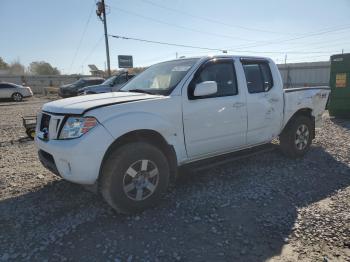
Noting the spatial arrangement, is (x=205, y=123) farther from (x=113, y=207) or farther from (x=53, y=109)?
(x=53, y=109)

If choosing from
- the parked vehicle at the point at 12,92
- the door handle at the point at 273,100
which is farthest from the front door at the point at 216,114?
the parked vehicle at the point at 12,92

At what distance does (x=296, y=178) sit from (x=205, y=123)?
185 cm

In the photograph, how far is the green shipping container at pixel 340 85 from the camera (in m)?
10.3

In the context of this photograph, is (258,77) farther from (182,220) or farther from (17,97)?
(17,97)

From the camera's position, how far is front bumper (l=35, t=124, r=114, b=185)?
3.22m

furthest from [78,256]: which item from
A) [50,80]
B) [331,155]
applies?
[50,80]

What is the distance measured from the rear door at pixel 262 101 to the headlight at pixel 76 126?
251 cm

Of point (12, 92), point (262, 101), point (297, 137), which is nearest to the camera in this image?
point (262, 101)

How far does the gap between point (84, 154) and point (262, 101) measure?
118 inches

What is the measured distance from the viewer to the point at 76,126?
3.34 meters

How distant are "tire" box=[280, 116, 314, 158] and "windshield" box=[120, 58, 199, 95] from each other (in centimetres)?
242

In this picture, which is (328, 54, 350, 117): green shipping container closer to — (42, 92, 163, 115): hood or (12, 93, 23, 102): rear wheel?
(42, 92, 163, 115): hood

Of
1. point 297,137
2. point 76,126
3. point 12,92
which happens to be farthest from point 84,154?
point 12,92

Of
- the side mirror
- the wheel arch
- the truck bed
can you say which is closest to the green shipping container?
the truck bed
